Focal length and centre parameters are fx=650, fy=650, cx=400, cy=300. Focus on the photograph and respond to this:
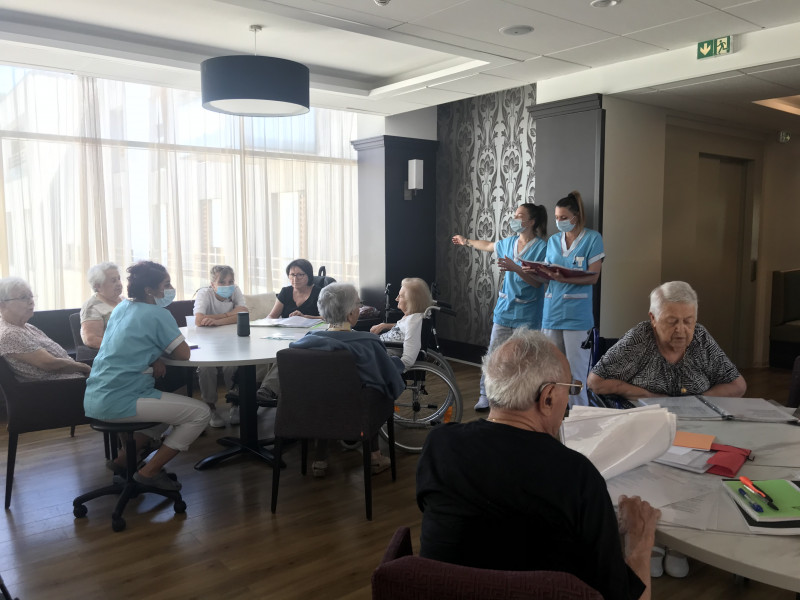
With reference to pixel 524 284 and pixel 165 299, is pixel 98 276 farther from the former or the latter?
pixel 524 284

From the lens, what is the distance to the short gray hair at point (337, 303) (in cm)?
322

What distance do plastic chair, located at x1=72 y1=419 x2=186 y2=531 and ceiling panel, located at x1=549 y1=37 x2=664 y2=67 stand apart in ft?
11.0

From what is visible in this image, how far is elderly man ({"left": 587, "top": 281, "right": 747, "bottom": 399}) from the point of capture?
2.54 metres

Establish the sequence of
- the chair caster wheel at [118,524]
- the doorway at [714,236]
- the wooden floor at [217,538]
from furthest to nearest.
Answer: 1. the doorway at [714,236]
2. the chair caster wheel at [118,524]
3. the wooden floor at [217,538]

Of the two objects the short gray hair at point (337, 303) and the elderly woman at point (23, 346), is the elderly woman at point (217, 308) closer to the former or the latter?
the elderly woman at point (23, 346)

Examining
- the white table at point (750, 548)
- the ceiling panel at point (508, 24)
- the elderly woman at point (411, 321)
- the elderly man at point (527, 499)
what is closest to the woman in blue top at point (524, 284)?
the elderly woman at point (411, 321)

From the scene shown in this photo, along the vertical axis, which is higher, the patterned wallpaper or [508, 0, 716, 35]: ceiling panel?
[508, 0, 716, 35]: ceiling panel

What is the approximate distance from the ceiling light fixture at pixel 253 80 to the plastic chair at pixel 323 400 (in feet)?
4.81

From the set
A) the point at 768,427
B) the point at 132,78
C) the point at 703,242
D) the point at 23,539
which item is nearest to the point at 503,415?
the point at 768,427

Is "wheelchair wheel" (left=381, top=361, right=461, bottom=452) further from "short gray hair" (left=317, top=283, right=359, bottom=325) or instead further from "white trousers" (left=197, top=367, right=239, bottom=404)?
"white trousers" (left=197, top=367, right=239, bottom=404)

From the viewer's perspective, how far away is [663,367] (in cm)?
258

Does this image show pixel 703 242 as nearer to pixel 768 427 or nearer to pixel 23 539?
pixel 768 427

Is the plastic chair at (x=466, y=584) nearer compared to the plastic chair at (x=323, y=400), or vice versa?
the plastic chair at (x=466, y=584)

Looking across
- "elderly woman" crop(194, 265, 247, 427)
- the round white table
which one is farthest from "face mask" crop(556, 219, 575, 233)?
the round white table
